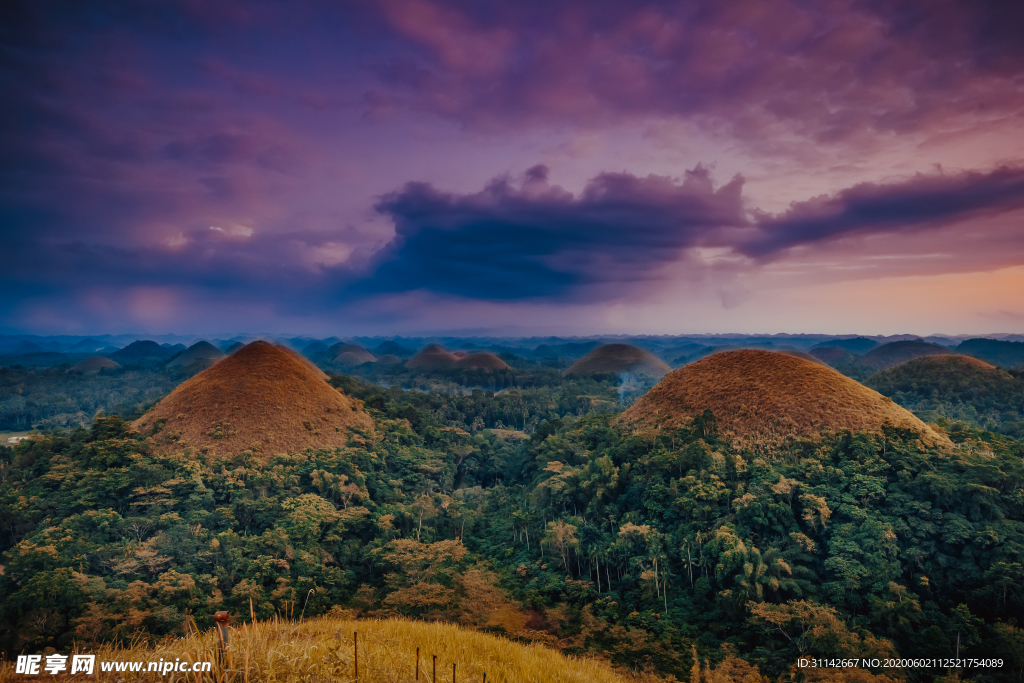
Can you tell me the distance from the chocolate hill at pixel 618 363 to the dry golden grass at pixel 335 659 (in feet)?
237

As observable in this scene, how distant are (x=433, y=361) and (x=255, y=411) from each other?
248 ft

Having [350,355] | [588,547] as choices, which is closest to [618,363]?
[588,547]

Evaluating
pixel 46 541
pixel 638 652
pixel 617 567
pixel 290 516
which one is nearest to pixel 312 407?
pixel 290 516

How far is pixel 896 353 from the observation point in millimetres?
90375

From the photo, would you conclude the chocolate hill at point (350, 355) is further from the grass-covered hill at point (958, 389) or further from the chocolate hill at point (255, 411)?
the grass-covered hill at point (958, 389)

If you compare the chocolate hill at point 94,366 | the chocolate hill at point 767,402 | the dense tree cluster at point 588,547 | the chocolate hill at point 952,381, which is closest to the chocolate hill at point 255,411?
the dense tree cluster at point 588,547

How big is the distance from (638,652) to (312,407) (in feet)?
71.6

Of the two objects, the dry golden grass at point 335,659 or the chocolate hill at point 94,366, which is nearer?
the dry golden grass at point 335,659

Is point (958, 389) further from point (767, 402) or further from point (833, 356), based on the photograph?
point (833, 356)

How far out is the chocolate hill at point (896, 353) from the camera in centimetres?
8756

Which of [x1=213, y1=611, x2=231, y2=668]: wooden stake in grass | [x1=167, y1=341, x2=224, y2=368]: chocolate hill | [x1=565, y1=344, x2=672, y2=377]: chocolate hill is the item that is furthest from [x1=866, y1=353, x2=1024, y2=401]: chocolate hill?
[x1=167, y1=341, x2=224, y2=368]: chocolate hill

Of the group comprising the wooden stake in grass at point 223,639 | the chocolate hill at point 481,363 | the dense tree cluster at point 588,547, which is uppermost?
the wooden stake in grass at point 223,639

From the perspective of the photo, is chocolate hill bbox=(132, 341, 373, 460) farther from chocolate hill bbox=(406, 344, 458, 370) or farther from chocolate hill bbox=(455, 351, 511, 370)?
Result: chocolate hill bbox=(406, 344, 458, 370)

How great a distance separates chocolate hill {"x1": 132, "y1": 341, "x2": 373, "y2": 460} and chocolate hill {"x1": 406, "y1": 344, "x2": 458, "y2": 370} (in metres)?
62.9
